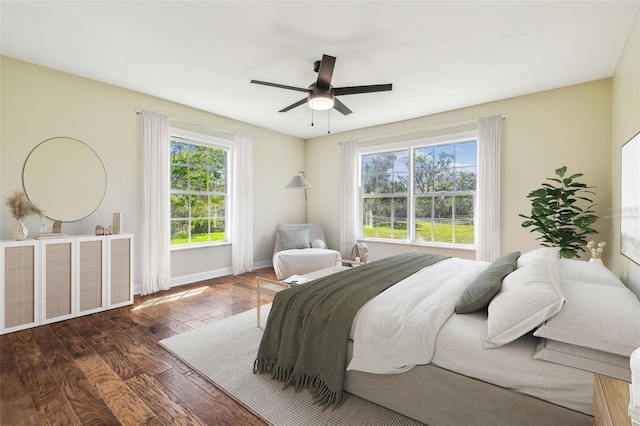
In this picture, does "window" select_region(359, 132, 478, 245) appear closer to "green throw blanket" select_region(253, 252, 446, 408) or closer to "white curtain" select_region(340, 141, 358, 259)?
"white curtain" select_region(340, 141, 358, 259)

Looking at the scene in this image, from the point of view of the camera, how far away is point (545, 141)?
12.7ft

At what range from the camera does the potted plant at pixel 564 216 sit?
326cm

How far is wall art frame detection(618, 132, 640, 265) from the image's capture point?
2092mm

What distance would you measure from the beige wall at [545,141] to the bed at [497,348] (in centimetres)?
225

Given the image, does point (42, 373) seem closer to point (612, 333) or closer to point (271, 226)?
point (612, 333)

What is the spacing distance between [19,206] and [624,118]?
6181mm

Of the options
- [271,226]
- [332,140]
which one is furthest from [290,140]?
[271,226]

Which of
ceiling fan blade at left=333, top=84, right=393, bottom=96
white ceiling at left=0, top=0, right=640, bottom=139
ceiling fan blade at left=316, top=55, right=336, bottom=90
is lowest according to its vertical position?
ceiling fan blade at left=333, top=84, right=393, bottom=96

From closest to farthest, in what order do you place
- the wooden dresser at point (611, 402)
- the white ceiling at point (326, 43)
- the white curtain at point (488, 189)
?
the wooden dresser at point (611, 402), the white ceiling at point (326, 43), the white curtain at point (488, 189)

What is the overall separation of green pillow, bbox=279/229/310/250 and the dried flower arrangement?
3399 mm

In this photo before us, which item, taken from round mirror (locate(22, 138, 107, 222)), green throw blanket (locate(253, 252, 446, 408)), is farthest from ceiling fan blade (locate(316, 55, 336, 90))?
round mirror (locate(22, 138, 107, 222))

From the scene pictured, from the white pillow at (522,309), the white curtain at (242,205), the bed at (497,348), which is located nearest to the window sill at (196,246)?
the white curtain at (242,205)

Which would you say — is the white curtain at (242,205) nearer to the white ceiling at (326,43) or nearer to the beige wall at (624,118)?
the white ceiling at (326,43)

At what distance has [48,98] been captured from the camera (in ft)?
10.8
